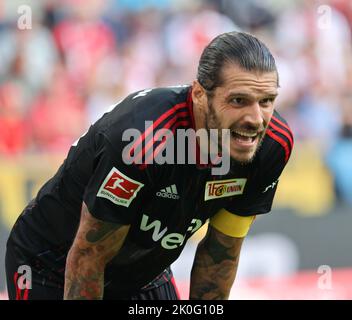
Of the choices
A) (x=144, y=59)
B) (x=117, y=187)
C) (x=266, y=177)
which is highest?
(x=144, y=59)

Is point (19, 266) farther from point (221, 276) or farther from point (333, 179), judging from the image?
point (333, 179)

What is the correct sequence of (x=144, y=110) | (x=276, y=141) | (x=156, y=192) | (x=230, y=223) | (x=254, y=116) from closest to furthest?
(x=254, y=116), (x=144, y=110), (x=156, y=192), (x=276, y=141), (x=230, y=223)

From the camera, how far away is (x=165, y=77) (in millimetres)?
10000

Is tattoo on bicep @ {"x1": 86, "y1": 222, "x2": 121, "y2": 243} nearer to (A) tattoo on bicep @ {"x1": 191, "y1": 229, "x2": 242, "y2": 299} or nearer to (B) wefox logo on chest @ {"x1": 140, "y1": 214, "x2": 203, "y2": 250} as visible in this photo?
(B) wefox logo on chest @ {"x1": 140, "y1": 214, "x2": 203, "y2": 250}

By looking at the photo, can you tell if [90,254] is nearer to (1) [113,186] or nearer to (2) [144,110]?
(1) [113,186]

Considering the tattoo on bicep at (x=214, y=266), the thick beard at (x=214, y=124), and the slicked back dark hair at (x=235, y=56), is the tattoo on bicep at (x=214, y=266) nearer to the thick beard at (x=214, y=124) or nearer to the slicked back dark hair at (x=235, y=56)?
the thick beard at (x=214, y=124)

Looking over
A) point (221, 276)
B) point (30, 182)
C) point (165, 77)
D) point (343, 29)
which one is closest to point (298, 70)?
point (343, 29)

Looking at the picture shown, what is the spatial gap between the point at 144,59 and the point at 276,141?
5.95 meters

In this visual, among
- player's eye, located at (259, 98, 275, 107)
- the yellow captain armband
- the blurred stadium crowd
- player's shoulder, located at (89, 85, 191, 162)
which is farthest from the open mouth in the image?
the blurred stadium crowd

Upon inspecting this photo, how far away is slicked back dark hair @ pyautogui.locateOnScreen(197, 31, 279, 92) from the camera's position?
13.0 feet

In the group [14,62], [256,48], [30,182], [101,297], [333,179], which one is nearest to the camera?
[256,48]

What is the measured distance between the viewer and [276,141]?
4.33m

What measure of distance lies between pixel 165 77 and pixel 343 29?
2203 millimetres

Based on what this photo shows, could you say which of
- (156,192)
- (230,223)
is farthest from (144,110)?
(230,223)
